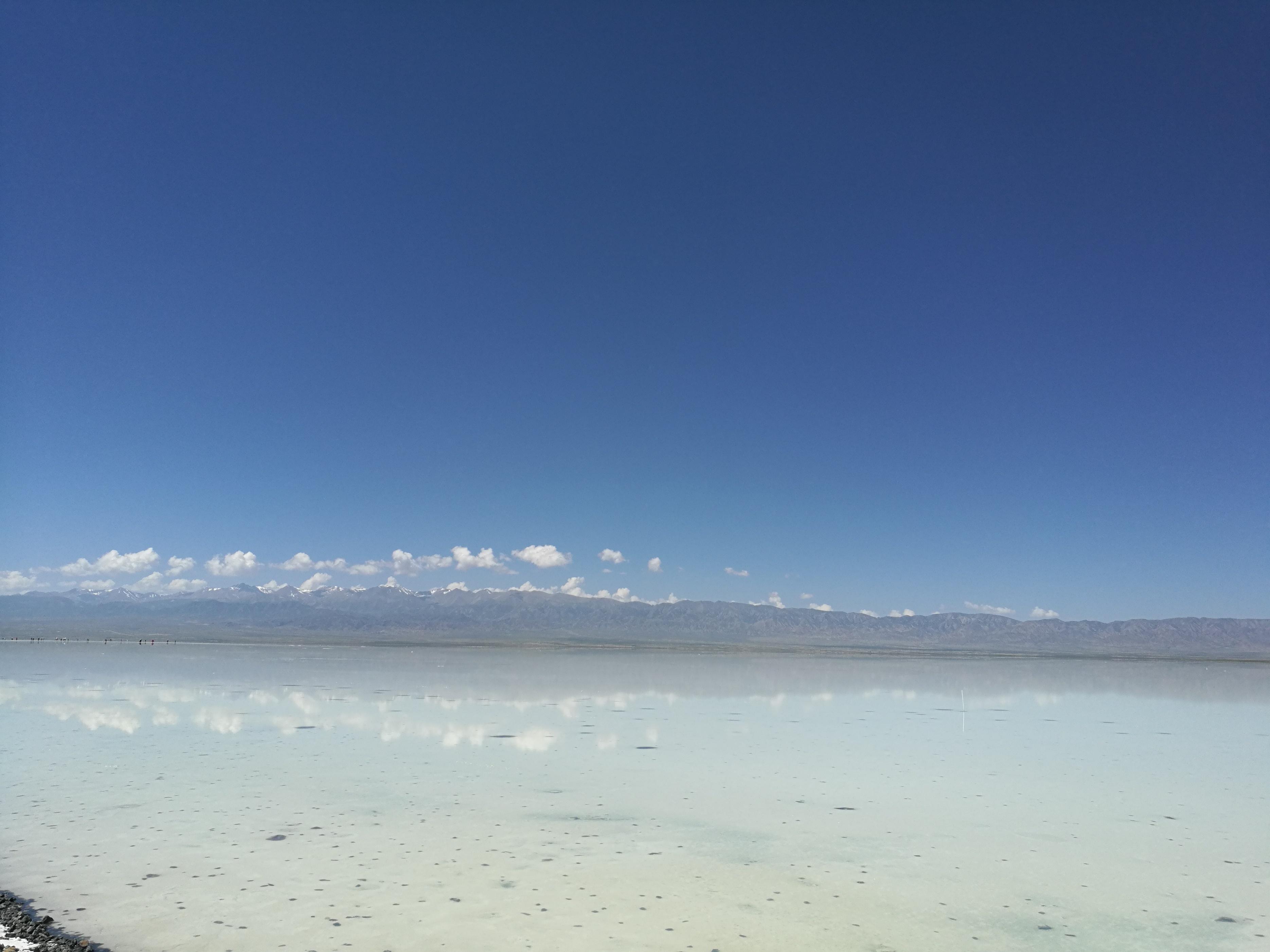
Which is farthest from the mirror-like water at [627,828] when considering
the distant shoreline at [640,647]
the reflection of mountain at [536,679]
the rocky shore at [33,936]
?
→ the distant shoreline at [640,647]

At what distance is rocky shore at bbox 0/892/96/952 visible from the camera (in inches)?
226

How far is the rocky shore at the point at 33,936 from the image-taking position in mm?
5742

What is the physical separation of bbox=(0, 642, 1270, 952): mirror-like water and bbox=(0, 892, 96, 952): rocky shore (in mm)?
163

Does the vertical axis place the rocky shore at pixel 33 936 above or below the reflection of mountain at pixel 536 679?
above

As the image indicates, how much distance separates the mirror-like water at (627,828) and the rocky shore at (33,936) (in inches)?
6.4

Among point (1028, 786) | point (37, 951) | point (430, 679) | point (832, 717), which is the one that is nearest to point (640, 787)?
point (1028, 786)

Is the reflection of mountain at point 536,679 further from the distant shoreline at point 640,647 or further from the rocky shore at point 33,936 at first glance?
the distant shoreline at point 640,647

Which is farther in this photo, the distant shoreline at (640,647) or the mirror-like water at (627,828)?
the distant shoreline at (640,647)

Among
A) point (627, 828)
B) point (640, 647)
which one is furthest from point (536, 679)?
point (640, 647)

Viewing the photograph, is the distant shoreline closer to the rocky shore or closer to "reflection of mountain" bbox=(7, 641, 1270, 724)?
"reflection of mountain" bbox=(7, 641, 1270, 724)

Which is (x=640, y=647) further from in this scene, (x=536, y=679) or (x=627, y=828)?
(x=627, y=828)

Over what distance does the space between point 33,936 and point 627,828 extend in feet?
18.6

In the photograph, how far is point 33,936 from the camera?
597 centimetres

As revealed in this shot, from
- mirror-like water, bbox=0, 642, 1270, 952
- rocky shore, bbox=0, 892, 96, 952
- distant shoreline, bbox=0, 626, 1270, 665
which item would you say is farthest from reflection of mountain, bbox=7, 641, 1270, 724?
distant shoreline, bbox=0, 626, 1270, 665
